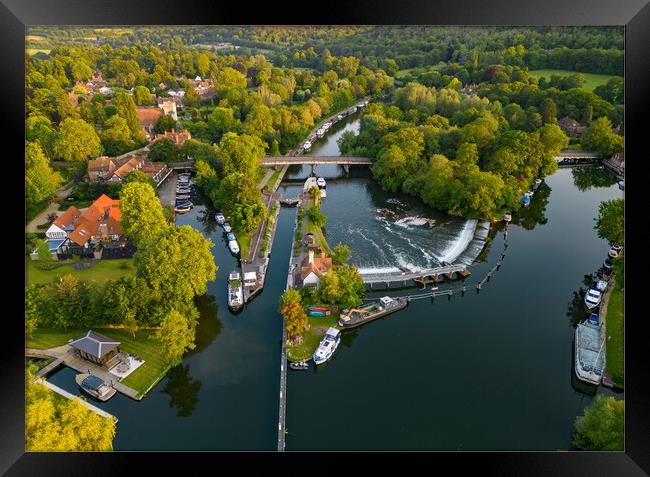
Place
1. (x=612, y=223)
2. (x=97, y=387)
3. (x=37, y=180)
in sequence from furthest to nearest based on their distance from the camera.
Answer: (x=37, y=180), (x=612, y=223), (x=97, y=387)

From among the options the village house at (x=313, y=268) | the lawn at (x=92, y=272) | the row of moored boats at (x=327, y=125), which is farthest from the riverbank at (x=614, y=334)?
the row of moored boats at (x=327, y=125)

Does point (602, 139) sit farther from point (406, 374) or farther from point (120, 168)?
point (120, 168)

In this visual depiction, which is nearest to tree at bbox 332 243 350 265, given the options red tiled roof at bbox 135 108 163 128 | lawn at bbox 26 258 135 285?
lawn at bbox 26 258 135 285

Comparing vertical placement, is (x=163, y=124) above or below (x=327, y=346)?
above

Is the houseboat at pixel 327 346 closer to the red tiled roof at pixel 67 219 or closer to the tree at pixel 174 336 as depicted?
the tree at pixel 174 336

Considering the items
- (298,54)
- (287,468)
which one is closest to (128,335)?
(287,468)

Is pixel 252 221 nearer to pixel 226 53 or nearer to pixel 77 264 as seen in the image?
pixel 77 264
